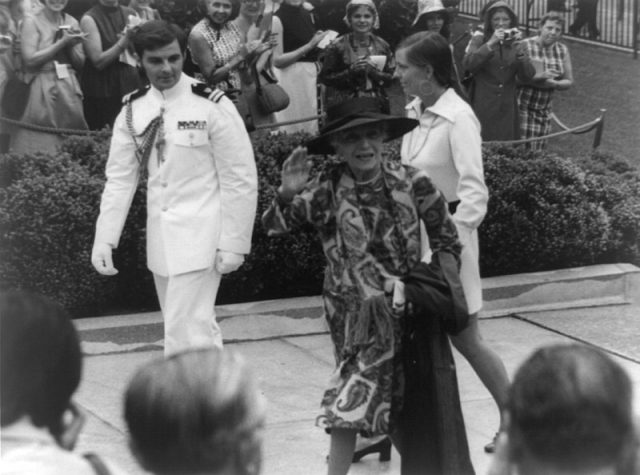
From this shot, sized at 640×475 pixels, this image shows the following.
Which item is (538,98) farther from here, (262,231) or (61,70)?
(262,231)

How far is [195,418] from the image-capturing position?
2.34 metres

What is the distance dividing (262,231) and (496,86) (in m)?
3.51

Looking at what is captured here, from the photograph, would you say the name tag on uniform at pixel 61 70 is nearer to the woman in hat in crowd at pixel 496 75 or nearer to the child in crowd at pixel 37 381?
the woman in hat in crowd at pixel 496 75

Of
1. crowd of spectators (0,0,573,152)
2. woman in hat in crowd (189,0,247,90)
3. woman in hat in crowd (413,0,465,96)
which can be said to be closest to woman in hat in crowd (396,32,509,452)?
crowd of spectators (0,0,573,152)

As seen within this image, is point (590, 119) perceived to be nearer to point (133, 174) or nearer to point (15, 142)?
point (15, 142)

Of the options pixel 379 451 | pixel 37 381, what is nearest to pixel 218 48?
pixel 379 451

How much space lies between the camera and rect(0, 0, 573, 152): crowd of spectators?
30.9 feet

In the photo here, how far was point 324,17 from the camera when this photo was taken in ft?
37.4

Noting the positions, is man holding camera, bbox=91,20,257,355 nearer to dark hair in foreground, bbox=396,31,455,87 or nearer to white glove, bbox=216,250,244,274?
white glove, bbox=216,250,244,274

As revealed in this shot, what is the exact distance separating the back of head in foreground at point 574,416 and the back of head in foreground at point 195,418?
0.47m

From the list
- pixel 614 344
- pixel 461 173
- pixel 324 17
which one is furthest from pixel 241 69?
pixel 461 173

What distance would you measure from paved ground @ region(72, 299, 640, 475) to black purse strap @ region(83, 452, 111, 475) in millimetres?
3226

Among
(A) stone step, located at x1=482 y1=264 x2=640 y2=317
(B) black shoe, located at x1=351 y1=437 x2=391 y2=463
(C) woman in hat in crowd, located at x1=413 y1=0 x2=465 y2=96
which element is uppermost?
(C) woman in hat in crowd, located at x1=413 y1=0 x2=465 y2=96

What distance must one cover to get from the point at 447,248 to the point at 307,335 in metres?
3.04
